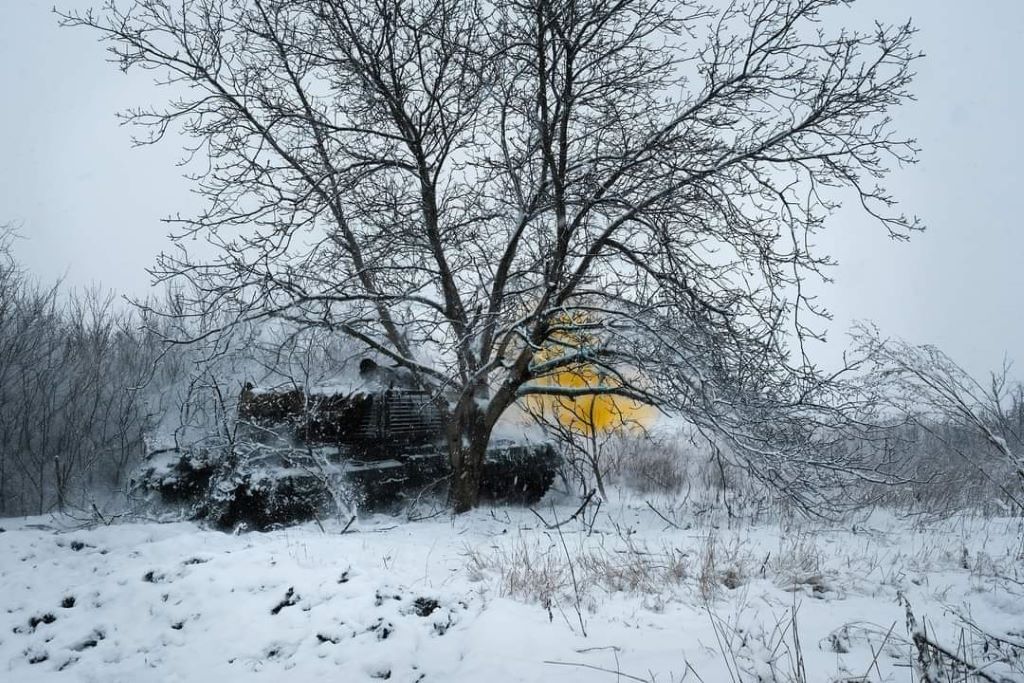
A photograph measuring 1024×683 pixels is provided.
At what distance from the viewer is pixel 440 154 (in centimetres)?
968

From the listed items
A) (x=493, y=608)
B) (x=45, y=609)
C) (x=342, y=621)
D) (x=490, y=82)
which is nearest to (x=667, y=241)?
(x=490, y=82)

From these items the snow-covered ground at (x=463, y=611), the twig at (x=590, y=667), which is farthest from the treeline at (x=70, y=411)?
the twig at (x=590, y=667)

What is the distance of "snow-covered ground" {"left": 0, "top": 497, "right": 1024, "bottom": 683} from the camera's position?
342cm

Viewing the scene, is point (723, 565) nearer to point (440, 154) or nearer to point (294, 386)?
point (440, 154)

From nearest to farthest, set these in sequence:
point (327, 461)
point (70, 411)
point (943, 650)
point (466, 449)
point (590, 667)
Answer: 1. point (943, 650)
2. point (590, 667)
3. point (327, 461)
4. point (466, 449)
5. point (70, 411)

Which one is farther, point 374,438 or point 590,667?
point 374,438

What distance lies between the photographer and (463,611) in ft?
14.2

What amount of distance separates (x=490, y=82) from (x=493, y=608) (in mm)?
7562

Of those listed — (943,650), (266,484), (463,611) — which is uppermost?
(943,650)

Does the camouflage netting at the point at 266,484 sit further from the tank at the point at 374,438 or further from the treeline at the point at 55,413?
the treeline at the point at 55,413

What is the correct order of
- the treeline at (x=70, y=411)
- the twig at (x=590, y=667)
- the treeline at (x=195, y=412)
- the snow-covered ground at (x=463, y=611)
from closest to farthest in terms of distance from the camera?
the twig at (x=590, y=667) < the snow-covered ground at (x=463, y=611) < the treeline at (x=195, y=412) < the treeline at (x=70, y=411)

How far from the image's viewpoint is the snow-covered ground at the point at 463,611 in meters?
3.42

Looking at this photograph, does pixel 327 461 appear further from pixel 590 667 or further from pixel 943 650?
pixel 943 650

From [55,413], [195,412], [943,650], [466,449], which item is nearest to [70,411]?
[55,413]
